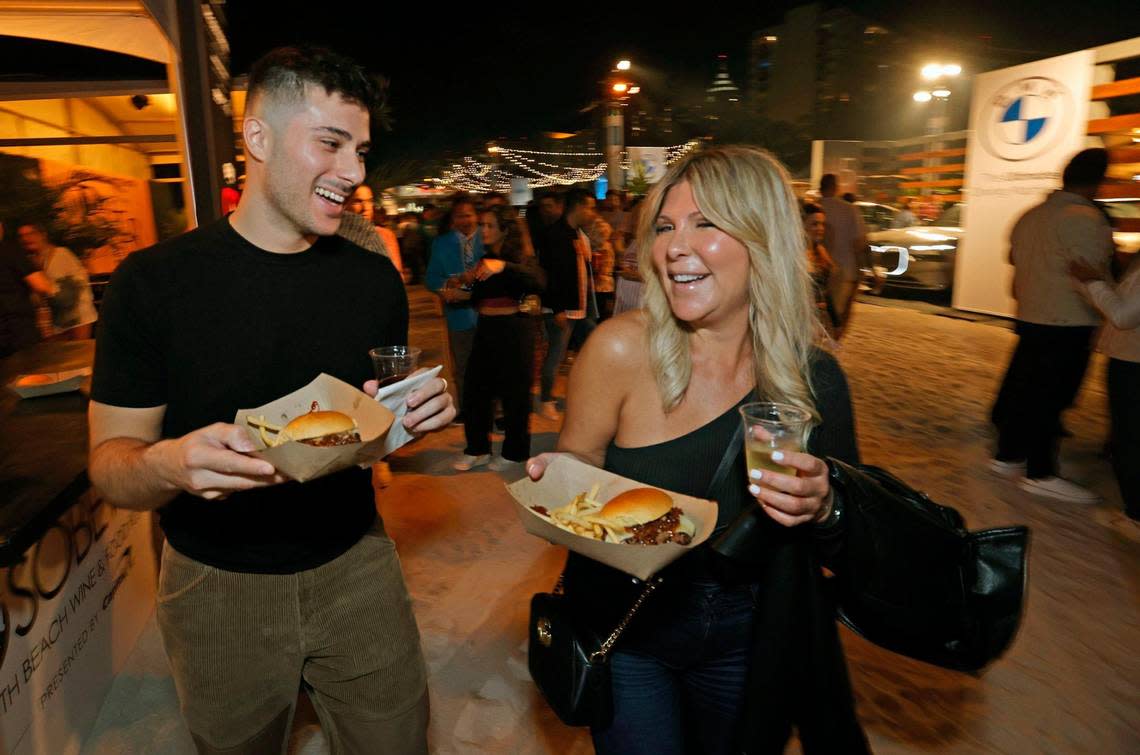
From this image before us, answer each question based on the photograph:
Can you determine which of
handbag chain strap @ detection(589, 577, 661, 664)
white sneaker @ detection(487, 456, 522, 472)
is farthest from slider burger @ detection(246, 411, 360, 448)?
white sneaker @ detection(487, 456, 522, 472)

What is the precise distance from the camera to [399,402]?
5.81 ft

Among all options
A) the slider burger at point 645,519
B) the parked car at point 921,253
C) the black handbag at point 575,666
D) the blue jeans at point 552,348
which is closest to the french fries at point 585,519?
the slider burger at point 645,519

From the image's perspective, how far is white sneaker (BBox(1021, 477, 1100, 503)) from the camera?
17.8ft

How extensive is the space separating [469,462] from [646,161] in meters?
29.1

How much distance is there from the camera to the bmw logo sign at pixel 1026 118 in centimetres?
1145

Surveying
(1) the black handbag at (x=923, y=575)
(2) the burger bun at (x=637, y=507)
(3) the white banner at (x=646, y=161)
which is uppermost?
(3) the white banner at (x=646, y=161)

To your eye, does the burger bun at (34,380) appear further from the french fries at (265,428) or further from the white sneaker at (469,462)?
the white sneaker at (469,462)

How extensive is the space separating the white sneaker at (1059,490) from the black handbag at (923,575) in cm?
466

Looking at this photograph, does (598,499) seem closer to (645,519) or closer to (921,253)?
(645,519)

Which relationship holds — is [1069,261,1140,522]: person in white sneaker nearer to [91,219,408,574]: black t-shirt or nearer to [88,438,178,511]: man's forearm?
[91,219,408,574]: black t-shirt

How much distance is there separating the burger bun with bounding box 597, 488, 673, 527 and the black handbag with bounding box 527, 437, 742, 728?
7.6 inches

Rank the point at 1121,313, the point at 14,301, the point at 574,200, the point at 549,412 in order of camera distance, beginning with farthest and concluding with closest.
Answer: the point at 549,412 < the point at 574,200 < the point at 14,301 < the point at 1121,313

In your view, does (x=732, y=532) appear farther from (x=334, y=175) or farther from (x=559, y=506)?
(x=334, y=175)

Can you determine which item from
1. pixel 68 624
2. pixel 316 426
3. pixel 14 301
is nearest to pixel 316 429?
pixel 316 426
